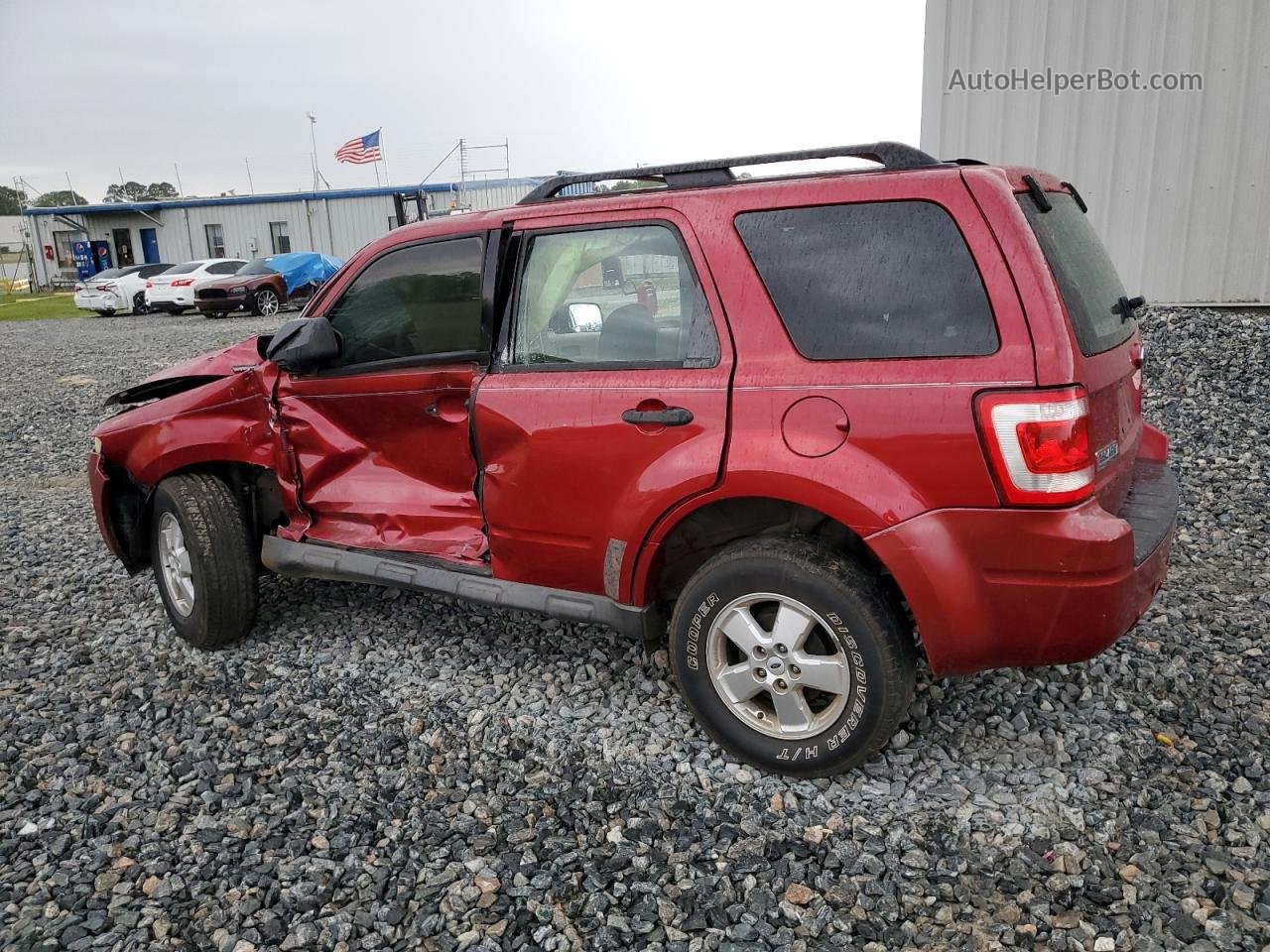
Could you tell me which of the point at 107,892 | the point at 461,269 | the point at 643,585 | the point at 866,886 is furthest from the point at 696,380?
the point at 107,892

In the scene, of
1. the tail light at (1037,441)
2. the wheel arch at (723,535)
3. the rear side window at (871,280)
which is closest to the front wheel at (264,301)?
the wheel arch at (723,535)

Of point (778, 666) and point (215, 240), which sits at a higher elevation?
point (215, 240)

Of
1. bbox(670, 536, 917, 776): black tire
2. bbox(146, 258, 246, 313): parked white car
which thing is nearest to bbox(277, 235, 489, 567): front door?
bbox(670, 536, 917, 776): black tire

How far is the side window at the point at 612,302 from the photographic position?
9.92ft

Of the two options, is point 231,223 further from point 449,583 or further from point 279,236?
point 449,583

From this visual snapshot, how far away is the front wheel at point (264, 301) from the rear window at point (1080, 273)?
870 inches

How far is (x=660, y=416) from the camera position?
9.70 ft

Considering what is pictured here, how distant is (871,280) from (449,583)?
195 centimetres

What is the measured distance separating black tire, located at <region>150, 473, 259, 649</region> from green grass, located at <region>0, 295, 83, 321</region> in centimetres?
2643

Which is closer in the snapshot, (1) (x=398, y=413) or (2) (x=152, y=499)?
(1) (x=398, y=413)

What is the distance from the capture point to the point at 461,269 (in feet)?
12.0

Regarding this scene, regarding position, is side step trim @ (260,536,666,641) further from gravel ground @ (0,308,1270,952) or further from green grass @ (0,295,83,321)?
green grass @ (0,295,83,321)

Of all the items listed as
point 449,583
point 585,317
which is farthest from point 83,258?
point 585,317

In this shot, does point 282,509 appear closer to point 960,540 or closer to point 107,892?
point 107,892
